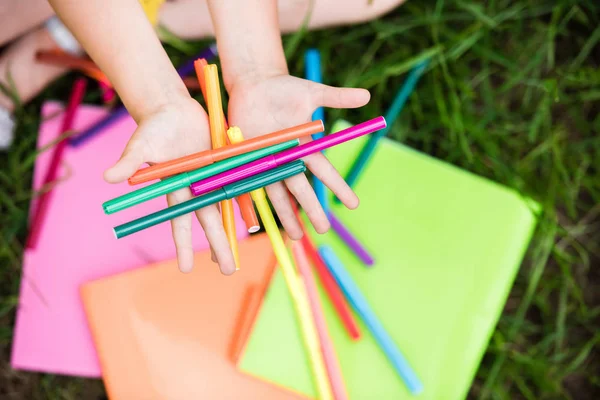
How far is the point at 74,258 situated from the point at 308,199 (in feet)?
1.32

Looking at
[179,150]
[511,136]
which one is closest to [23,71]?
[179,150]

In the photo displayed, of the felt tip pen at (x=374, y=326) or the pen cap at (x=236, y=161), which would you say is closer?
the pen cap at (x=236, y=161)

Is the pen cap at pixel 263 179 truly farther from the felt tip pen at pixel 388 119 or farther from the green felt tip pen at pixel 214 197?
the felt tip pen at pixel 388 119

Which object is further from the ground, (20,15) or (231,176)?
(20,15)

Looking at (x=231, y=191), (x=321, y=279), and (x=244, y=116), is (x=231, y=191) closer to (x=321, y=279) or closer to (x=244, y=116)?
(x=244, y=116)

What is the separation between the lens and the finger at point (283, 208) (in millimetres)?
544

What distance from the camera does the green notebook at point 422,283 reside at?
27.6 inches

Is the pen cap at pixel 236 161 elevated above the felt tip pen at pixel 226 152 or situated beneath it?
situated beneath

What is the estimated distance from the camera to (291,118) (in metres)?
0.55

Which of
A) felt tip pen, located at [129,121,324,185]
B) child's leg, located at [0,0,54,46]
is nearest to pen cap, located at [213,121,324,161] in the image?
felt tip pen, located at [129,121,324,185]

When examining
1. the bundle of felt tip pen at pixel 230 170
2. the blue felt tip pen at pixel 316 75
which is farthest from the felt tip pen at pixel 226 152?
the blue felt tip pen at pixel 316 75

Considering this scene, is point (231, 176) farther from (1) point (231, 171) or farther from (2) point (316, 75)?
(2) point (316, 75)

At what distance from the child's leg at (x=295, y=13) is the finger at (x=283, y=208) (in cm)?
30

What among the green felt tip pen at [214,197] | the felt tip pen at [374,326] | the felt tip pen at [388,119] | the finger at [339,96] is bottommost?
the felt tip pen at [374,326]
